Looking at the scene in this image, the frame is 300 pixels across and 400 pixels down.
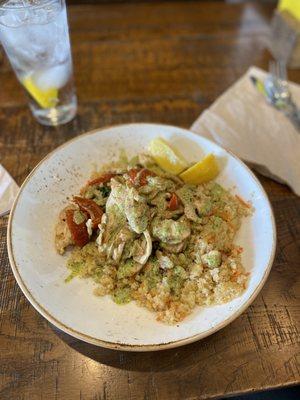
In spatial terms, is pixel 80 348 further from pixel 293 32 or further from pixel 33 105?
pixel 293 32

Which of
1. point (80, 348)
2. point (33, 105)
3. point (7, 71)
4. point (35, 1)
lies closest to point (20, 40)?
point (35, 1)

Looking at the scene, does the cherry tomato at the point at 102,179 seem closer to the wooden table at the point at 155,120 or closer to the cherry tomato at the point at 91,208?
the cherry tomato at the point at 91,208

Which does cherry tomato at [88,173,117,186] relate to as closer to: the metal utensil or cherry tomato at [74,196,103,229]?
cherry tomato at [74,196,103,229]

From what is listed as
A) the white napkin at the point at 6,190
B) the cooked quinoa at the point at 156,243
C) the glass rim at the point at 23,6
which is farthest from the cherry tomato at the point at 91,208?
the glass rim at the point at 23,6

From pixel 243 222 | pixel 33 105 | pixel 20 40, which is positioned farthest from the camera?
pixel 33 105

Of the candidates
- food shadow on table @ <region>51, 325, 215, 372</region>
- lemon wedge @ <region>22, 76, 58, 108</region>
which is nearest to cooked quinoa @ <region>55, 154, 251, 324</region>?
food shadow on table @ <region>51, 325, 215, 372</region>

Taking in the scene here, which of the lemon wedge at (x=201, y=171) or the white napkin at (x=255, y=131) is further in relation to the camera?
the white napkin at (x=255, y=131)
